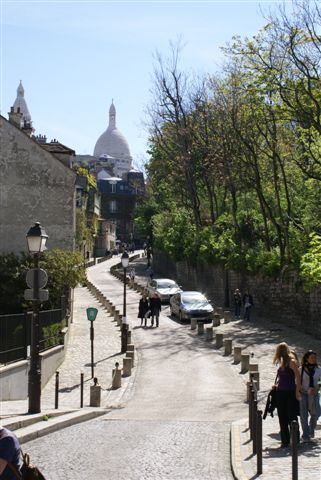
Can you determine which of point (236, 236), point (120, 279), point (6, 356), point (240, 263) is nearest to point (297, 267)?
point (240, 263)

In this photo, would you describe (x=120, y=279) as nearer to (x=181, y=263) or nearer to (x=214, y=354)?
(x=181, y=263)

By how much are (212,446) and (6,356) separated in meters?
8.28

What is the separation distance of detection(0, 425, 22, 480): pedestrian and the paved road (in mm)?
3736

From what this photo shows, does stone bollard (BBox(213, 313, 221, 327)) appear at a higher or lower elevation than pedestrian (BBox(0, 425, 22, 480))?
lower

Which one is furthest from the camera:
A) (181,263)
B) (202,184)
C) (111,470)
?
(181,263)

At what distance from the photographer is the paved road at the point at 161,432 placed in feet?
34.3

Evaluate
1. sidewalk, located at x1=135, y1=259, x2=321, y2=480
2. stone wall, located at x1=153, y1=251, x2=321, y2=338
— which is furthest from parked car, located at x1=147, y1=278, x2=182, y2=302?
sidewalk, located at x1=135, y1=259, x2=321, y2=480

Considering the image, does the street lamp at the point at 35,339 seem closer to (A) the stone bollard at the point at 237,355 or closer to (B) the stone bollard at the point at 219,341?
(A) the stone bollard at the point at 237,355

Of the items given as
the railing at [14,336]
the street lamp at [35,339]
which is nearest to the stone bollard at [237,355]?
the railing at [14,336]

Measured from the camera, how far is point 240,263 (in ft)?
142

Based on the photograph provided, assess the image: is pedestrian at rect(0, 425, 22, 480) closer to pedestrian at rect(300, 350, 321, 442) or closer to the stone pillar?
pedestrian at rect(300, 350, 321, 442)

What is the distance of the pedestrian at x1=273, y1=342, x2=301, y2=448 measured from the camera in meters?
11.8

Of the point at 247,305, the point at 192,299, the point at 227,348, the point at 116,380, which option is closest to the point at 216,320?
the point at 192,299

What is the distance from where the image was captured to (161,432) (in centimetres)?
1340
